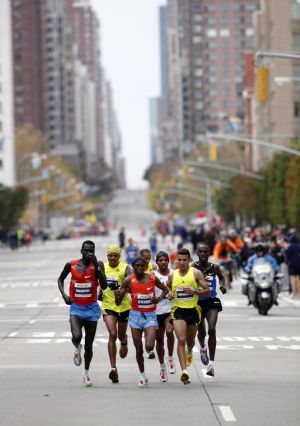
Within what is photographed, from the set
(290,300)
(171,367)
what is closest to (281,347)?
(171,367)

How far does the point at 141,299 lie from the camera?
17266 mm

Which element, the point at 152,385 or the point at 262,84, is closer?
the point at 152,385

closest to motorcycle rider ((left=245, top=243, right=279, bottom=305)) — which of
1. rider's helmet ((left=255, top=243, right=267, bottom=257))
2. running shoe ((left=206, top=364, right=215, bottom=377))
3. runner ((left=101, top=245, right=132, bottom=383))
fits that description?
rider's helmet ((left=255, top=243, right=267, bottom=257))

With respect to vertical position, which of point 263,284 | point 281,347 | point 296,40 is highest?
point 296,40

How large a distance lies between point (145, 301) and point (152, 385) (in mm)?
991

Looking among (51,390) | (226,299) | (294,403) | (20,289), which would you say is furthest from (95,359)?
(20,289)

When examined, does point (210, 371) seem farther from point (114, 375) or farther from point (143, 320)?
point (114, 375)

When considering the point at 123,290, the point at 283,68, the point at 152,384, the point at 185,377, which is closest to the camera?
the point at 185,377

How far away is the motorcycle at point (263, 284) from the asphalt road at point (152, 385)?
5.48 ft

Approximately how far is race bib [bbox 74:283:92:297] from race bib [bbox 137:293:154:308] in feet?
1.91

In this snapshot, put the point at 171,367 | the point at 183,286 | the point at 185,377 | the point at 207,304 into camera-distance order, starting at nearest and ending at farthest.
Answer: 1. the point at 185,377
2. the point at 183,286
3. the point at 171,367
4. the point at 207,304

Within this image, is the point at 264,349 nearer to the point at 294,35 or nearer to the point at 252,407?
the point at 252,407

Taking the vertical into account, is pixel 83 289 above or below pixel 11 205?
above

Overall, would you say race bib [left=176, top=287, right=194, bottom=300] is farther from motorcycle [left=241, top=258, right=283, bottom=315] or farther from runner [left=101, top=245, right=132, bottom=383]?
motorcycle [left=241, top=258, right=283, bottom=315]
